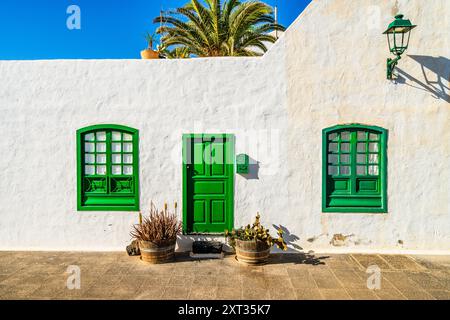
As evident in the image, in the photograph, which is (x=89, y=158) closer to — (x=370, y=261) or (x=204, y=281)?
(x=204, y=281)

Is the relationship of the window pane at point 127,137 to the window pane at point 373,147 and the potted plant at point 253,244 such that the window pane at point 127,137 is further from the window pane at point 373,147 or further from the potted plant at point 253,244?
the window pane at point 373,147

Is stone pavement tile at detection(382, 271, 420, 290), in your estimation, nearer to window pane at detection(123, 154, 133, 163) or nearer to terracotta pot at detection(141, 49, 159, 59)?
window pane at detection(123, 154, 133, 163)

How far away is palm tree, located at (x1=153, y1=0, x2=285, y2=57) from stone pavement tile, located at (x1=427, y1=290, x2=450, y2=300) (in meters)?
8.54

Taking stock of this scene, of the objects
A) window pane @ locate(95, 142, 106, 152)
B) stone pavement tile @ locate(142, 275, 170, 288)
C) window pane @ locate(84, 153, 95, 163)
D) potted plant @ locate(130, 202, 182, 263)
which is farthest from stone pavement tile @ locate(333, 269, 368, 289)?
window pane @ locate(84, 153, 95, 163)

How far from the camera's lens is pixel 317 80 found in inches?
217

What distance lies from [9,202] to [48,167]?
1097 millimetres

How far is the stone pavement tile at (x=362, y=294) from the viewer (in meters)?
3.91

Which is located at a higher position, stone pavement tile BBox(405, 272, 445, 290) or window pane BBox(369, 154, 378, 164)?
window pane BBox(369, 154, 378, 164)

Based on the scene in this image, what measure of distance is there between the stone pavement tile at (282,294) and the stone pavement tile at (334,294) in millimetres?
411

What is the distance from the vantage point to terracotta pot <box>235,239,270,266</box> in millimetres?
4930

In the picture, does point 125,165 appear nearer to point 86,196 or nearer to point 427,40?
point 86,196

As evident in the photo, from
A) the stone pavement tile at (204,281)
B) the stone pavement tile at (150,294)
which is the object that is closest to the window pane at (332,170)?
the stone pavement tile at (204,281)

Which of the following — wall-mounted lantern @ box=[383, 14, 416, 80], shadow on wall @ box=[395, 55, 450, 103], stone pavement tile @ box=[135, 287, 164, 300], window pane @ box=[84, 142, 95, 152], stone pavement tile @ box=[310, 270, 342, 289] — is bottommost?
stone pavement tile @ box=[135, 287, 164, 300]
